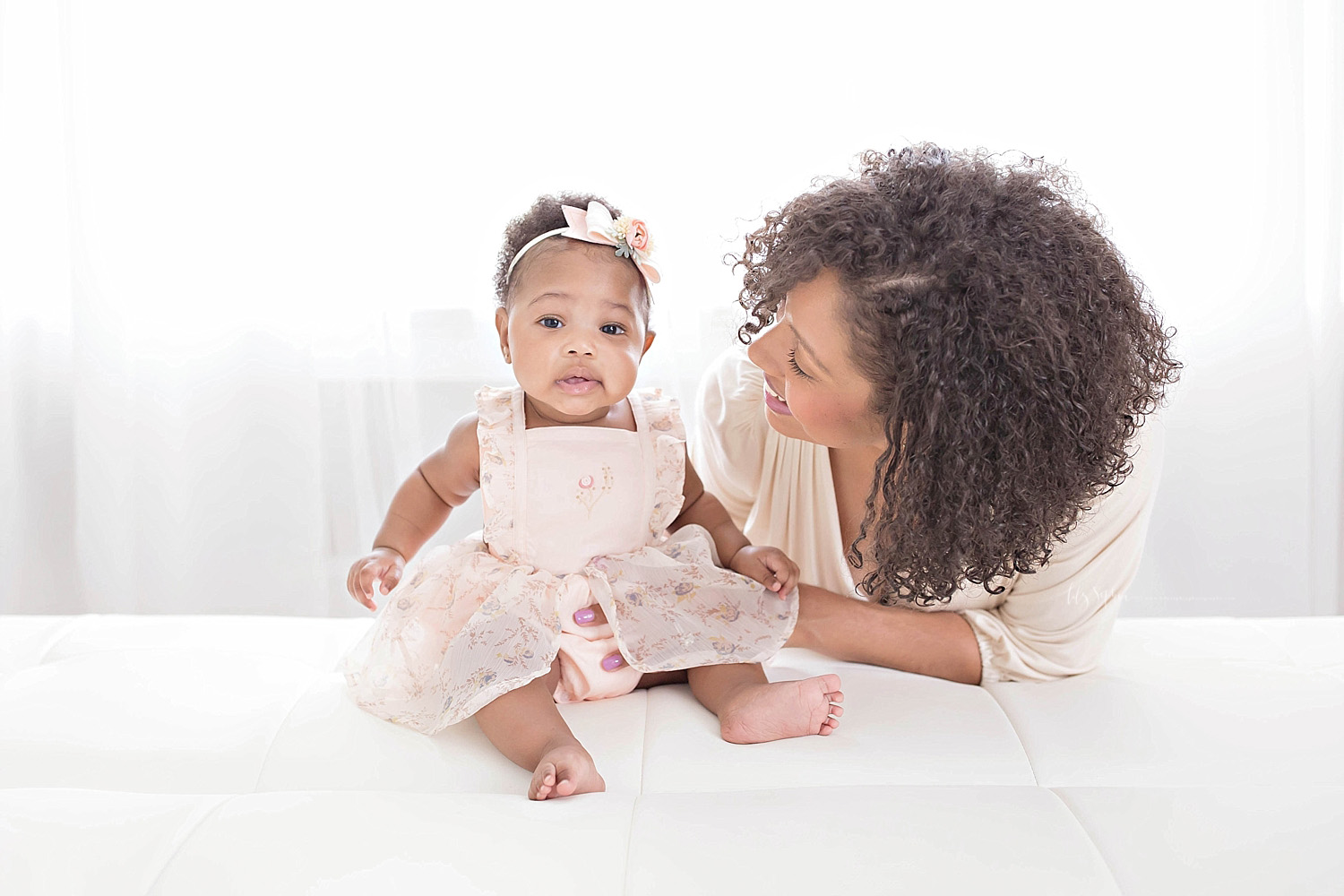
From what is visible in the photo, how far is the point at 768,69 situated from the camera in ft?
6.98

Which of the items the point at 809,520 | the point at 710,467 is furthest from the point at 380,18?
the point at 809,520

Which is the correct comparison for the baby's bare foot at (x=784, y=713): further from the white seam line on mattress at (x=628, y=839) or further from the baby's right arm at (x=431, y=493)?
the baby's right arm at (x=431, y=493)

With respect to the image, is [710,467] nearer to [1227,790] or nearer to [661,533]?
[661,533]

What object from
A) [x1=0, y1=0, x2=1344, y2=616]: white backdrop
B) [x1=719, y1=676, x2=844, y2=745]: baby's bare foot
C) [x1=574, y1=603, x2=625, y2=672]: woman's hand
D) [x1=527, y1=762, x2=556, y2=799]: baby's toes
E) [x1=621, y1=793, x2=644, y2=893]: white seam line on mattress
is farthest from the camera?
[x1=0, y1=0, x2=1344, y2=616]: white backdrop

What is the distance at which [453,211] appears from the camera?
2.23 meters

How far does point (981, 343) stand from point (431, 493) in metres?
0.79

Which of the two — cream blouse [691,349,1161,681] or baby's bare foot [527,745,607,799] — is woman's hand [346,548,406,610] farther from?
cream blouse [691,349,1161,681]

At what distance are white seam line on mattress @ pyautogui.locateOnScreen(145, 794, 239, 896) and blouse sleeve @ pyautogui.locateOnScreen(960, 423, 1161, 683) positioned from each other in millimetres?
892

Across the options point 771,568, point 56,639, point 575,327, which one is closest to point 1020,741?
point 771,568

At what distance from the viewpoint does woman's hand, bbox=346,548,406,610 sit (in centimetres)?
132

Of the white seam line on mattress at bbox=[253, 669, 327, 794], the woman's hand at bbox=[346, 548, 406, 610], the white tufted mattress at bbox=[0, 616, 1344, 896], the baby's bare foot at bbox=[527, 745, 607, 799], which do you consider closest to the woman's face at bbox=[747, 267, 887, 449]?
the white tufted mattress at bbox=[0, 616, 1344, 896]

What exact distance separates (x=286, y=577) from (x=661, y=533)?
1365mm

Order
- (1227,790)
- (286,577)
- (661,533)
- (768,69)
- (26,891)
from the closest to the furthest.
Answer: (26,891) < (1227,790) < (661,533) < (768,69) < (286,577)

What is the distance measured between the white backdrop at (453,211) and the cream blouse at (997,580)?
1.99 ft
